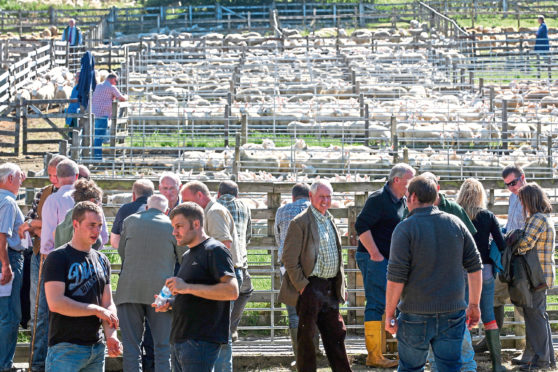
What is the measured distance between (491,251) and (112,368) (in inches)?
137

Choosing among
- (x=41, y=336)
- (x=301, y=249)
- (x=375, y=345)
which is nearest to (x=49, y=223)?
(x=41, y=336)

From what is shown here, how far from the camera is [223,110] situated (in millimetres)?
23469

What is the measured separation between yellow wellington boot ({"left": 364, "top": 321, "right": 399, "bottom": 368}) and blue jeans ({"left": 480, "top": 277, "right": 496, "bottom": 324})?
890mm

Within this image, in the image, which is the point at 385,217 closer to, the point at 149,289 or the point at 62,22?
the point at 149,289

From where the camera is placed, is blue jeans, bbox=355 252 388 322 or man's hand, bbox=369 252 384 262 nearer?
man's hand, bbox=369 252 384 262

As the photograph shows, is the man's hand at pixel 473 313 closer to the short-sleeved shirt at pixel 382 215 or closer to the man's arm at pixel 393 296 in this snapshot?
the man's arm at pixel 393 296

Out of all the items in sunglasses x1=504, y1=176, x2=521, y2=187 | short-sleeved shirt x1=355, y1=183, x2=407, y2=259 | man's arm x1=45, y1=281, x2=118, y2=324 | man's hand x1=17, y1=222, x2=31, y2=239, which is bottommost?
man's arm x1=45, y1=281, x2=118, y2=324

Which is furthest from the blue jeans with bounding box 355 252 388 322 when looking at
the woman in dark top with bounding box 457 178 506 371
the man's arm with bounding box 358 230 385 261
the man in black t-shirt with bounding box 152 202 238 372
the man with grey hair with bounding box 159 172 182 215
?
the man in black t-shirt with bounding box 152 202 238 372

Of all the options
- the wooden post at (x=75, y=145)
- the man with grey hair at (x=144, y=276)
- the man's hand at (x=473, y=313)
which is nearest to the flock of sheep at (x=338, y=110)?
the wooden post at (x=75, y=145)

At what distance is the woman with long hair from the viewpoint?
27.7 feet

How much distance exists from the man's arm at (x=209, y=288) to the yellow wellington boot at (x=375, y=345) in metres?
2.50

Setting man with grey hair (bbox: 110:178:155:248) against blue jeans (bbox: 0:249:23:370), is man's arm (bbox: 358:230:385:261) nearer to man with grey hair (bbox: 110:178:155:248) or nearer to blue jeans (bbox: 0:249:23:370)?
man with grey hair (bbox: 110:178:155:248)

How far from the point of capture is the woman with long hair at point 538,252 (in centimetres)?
845

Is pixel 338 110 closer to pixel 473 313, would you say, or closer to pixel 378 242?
pixel 378 242
